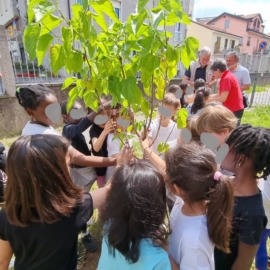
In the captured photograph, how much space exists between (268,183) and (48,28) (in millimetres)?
1635

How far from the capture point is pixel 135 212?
90 centimetres

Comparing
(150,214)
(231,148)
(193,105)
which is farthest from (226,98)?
(150,214)

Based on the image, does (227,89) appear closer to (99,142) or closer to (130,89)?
(99,142)

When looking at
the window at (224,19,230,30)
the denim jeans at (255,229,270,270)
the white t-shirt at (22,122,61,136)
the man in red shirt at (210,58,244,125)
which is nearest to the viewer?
the white t-shirt at (22,122,61,136)

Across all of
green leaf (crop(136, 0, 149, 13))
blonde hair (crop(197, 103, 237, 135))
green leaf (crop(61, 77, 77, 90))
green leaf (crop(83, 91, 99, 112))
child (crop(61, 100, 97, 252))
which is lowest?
child (crop(61, 100, 97, 252))

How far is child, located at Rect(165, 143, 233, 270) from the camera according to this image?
965 mm

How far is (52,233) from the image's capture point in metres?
1.02

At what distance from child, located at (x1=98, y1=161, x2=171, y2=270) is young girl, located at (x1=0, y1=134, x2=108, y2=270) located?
0.72ft

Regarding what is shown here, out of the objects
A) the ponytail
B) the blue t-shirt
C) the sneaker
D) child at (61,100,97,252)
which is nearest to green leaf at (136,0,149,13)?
the ponytail

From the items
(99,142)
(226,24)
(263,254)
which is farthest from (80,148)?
(226,24)

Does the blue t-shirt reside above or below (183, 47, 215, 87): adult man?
below

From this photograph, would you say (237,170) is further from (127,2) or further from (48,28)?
(127,2)

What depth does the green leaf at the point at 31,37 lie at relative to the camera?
2.55 ft

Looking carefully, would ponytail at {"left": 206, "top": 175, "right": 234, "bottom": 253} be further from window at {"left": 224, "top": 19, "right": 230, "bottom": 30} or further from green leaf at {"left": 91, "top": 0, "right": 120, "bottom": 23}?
window at {"left": 224, "top": 19, "right": 230, "bottom": 30}
